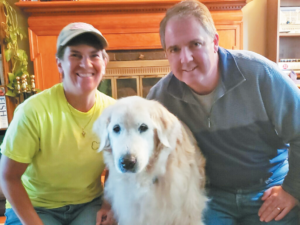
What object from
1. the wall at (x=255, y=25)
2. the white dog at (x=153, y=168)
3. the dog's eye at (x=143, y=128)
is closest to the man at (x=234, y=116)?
the white dog at (x=153, y=168)

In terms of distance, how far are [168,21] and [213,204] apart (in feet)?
2.78

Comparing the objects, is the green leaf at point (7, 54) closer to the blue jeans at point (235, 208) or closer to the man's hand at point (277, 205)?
the blue jeans at point (235, 208)

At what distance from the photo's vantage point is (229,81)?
3.55 feet

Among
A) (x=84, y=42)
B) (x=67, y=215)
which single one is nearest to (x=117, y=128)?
(x=84, y=42)

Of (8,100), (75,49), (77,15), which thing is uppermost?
(77,15)

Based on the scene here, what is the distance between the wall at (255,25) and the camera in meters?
2.98

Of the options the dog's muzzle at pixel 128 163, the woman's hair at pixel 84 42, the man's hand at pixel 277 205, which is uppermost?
the woman's hair at pixel 84 42

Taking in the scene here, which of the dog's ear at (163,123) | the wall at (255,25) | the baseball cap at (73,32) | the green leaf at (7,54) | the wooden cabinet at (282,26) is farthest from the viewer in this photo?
the wall at (255,25)

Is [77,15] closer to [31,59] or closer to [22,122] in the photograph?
[31,59]

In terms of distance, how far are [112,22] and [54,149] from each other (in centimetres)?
188

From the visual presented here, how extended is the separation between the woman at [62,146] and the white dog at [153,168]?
14 cm

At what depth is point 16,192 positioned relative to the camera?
1.05m

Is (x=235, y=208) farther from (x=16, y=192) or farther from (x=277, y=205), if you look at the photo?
(x=16, y=192)

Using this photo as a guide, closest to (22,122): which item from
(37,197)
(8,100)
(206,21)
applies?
(37,197)
